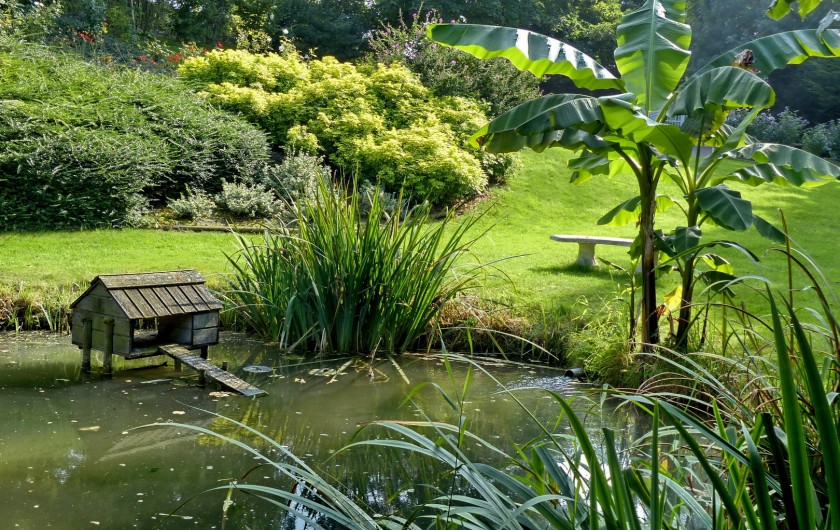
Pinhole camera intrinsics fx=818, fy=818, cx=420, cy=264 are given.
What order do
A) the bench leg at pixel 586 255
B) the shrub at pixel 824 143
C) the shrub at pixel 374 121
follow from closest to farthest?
the bench leg at pixel 586 255, the shrub at pixel 374 121, the shrub at pixel 824 143

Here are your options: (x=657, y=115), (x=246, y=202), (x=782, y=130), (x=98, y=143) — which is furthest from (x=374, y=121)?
(x=782, y=130)

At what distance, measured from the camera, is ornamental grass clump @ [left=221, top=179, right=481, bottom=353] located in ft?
22.1

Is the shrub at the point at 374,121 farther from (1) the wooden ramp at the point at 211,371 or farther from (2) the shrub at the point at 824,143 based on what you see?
(2) the shrub at the point at 824,143

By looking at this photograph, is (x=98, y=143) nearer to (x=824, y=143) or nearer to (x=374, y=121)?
(x=374, y=121)

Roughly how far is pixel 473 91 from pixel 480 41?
11.2m

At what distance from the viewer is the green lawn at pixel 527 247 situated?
8508mm

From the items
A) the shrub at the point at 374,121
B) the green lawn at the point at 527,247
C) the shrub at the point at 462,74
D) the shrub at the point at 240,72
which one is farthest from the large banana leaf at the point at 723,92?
the shrub at the point at 240,72

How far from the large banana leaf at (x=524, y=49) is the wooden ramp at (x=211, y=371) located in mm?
2892

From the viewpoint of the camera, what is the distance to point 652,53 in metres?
6.22

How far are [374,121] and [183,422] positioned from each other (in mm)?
10451

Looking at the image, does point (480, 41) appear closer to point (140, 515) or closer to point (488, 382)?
point (488, 382)

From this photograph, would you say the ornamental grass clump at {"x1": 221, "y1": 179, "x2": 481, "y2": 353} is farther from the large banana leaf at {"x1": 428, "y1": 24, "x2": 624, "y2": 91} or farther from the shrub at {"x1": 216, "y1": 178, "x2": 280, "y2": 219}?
the shrub at {"x1": 216, "y1": 178, "x2": 280, "y2": 219}

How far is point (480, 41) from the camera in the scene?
20.4 feet

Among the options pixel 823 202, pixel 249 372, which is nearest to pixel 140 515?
pixel 249 372
